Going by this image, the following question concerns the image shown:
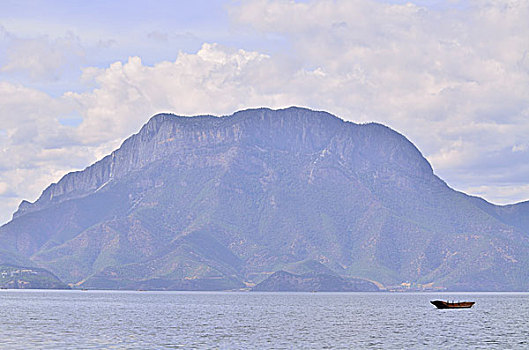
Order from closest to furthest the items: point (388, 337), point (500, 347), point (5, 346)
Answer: point (5, 346)
point (500, 347)
point (388, 337)

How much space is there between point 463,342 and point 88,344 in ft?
253

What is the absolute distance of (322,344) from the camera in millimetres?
179750

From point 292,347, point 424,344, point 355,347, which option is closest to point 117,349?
point 292,347

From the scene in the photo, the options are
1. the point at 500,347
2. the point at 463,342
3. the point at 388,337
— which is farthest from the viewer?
the point at 388,337

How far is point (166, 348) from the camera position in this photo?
163875 mm

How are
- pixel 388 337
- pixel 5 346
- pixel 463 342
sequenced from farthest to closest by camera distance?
pixel 388 337 → pixel 463 342 → pixel 5 346

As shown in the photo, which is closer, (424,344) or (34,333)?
(424,344)

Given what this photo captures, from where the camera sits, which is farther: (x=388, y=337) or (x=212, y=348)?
(x=388, y=337)

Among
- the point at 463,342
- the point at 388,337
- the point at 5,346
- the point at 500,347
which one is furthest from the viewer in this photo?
the point at 388,337

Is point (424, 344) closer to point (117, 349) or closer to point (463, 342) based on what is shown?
point (463, 342)

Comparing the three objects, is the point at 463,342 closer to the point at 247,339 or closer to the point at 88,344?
the point at 247,339

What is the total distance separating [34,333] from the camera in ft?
643

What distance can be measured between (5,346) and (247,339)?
51.9 meters

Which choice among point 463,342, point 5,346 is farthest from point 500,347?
point 5,346
